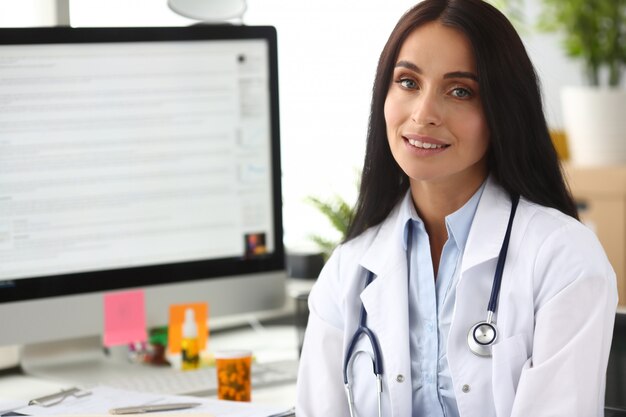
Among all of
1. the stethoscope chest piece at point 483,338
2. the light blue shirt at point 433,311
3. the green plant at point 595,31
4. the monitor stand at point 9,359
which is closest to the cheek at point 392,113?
the light blue shirt at point 433,311

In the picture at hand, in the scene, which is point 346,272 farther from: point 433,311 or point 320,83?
point 320,83

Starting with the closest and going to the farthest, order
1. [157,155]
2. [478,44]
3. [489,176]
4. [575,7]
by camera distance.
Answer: [478,44]
[489,176]
[157,155]
[575,7]

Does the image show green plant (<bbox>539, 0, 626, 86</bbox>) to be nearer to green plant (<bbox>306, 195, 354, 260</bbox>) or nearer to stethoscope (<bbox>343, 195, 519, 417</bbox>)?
green plant (<bbox>306, 195, 354, 260</bbox>)

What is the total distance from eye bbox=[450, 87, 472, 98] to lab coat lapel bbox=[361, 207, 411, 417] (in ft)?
0.75

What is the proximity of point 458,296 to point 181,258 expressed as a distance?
0.57 m

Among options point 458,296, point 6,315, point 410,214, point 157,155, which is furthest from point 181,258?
point 458,296

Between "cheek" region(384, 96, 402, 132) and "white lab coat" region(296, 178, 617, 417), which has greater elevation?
"cheek" region(384, 96, 402, 132)

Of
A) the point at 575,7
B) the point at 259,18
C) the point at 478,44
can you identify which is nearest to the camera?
the point at 478,44

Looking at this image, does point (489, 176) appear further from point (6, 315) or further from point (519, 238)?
point (6, 315)

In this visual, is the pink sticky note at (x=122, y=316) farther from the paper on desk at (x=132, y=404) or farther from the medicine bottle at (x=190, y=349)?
the paper on desk at (x=132, y=404)

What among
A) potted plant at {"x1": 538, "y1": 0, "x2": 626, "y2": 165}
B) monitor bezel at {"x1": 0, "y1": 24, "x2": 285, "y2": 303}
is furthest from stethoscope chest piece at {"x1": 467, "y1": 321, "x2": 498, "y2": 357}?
potted plant at {"x1": 538, "y1": 0, "x2": 626, "y2": 165}

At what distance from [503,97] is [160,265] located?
0.67m

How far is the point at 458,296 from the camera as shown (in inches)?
51.9

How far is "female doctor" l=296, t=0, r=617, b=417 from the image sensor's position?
4.02ft
